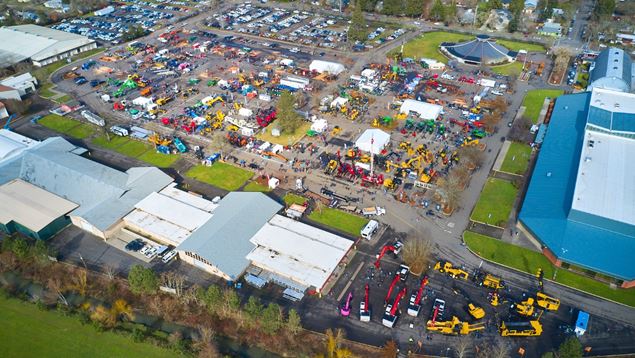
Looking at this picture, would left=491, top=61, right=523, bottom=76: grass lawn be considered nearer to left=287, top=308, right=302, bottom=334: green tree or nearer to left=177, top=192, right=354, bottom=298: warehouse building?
left=177, top=192, right=354, bottom=298: warehouse building

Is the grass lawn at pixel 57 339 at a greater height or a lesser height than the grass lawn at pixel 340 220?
lesser

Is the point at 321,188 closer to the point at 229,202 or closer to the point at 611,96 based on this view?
the point at 229,202

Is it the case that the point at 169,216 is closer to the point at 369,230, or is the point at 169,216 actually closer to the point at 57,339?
the point at 57,339

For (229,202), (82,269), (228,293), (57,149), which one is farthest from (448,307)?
(57,149)

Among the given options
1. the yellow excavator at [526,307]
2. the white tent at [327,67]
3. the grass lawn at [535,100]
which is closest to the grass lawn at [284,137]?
the white tent at [327,67]

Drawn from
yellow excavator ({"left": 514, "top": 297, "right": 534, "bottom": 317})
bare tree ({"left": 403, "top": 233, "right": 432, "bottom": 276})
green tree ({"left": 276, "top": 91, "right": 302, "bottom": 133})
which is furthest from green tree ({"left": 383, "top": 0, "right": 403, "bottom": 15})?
yellow excavator ({"left": 514, "top": 297, "right": 534, "bottom": 317})

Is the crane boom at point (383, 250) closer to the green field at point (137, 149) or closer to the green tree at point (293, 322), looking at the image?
the green tree at point (293, 322)
